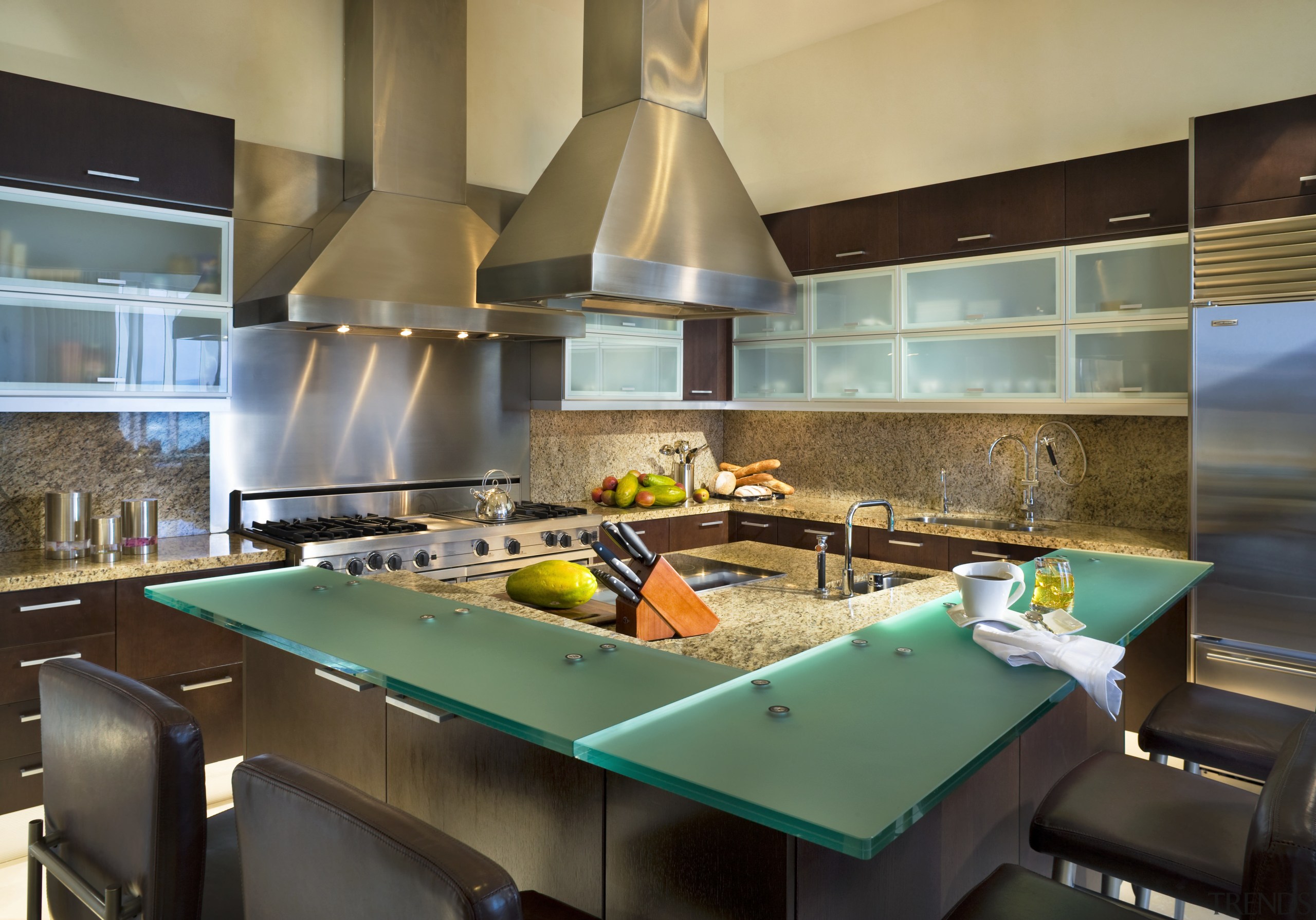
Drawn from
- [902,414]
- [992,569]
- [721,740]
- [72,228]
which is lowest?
[721,740]

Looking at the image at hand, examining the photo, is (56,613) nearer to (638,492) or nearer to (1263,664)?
(638,492)

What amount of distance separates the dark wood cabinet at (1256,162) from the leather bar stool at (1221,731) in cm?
190

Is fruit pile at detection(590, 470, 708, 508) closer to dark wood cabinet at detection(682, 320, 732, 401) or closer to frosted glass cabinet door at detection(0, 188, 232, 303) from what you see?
dark wood cabinet at detection(682, 320, 732, 401)

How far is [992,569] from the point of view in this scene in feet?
6.09

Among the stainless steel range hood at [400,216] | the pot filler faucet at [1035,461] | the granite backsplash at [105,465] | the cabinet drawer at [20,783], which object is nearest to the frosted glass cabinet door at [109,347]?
the stainless steel range hood at [400,216]

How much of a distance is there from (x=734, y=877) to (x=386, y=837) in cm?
57

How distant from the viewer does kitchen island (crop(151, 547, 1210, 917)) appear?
3.43 feet

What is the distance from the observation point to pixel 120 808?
127cm

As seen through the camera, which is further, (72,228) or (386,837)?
(72,228)

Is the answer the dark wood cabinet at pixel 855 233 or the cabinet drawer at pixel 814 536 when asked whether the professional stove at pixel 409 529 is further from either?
the dark wood cabinet at pixel 855 233

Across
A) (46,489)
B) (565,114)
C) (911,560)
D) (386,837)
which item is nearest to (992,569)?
(386,837)

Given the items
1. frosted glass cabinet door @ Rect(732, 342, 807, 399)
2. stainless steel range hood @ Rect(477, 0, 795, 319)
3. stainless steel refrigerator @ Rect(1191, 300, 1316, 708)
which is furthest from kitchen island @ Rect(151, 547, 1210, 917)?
frosted glass cabinet door @ Rect(732, 342, 807, 399)

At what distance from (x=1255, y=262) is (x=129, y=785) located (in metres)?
3.56

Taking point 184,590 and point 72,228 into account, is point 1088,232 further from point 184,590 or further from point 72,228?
point 72,228
